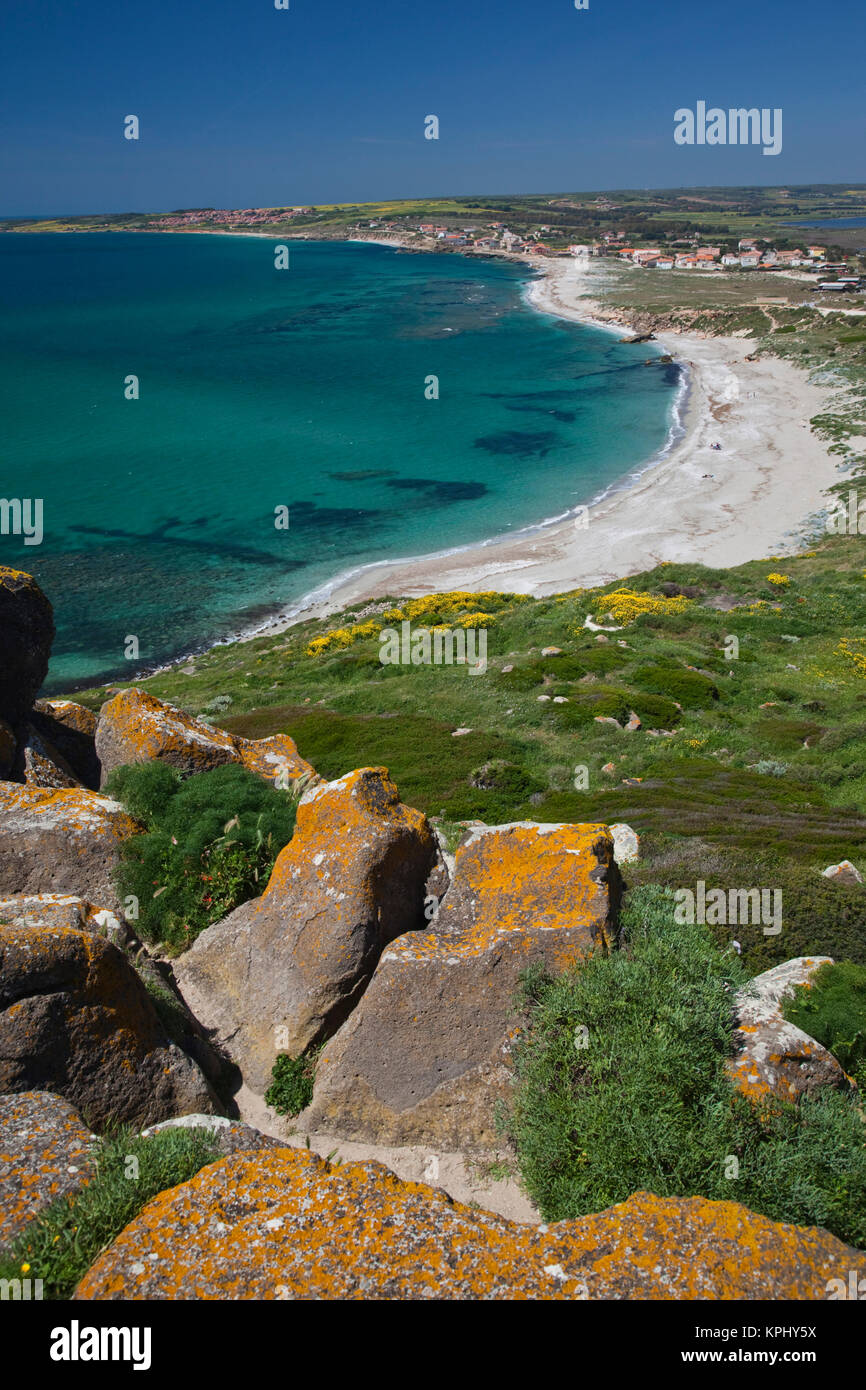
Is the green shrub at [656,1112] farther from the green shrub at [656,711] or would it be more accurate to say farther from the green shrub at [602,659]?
the green shrub at [602,659]

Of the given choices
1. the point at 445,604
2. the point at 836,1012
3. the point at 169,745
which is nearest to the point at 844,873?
the point at 836,1012

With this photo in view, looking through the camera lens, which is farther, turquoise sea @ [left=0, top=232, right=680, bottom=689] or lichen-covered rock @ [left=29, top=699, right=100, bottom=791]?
turquoise sea @ [left=0, top=232, right=680, bottom=689]

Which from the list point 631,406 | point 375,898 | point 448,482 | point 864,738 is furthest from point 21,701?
point 631,406

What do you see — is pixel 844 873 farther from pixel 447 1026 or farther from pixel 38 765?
pixel 38 765

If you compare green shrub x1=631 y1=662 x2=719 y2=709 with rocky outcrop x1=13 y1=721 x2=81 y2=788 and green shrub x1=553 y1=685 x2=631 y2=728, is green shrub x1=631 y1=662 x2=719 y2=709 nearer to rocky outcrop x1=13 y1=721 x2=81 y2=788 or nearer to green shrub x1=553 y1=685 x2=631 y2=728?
green shrub x1=553 y1=685 x2=631 y2=728

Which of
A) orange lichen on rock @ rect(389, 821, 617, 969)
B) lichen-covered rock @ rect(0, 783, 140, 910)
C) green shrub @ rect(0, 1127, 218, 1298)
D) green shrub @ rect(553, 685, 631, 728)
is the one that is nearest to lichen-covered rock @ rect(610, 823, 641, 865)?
orange lichen on rock @ rect(389, 821, 617, 969)

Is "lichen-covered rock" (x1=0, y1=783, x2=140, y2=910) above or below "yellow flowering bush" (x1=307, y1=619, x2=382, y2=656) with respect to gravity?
above

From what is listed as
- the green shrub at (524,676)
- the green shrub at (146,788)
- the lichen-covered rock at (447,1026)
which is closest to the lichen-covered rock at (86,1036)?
the lichen-covered rock at (447,1026)
